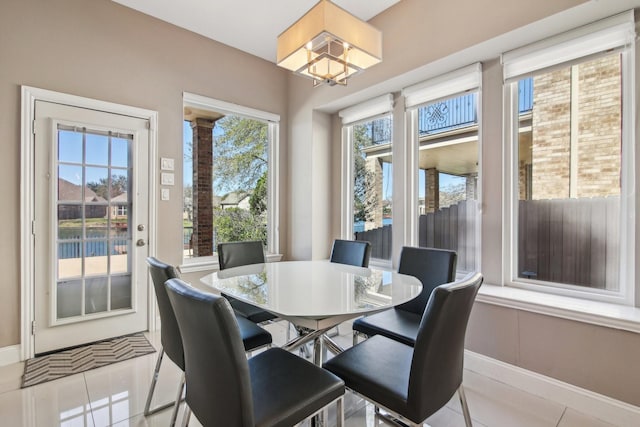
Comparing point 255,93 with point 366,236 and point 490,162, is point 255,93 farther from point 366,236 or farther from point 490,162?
point 490,162

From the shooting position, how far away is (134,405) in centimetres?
190

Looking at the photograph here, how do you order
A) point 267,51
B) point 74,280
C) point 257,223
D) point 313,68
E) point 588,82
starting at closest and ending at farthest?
1. point 313,68
2. point 588,82
3. point 74,280
4. point 267,51
5. point 257,223

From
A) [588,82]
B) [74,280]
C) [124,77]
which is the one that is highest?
[124,77]

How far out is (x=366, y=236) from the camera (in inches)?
143

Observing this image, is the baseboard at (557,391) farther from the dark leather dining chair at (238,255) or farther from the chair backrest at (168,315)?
the chair backrest at (168,315)

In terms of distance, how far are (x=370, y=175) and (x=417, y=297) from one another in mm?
1763

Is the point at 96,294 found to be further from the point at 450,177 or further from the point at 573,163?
the point at 573,163

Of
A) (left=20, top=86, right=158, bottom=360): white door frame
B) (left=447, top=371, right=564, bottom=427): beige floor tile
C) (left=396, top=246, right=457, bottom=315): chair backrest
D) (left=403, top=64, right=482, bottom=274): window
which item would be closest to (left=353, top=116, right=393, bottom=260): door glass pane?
(left=403, top=64, right=482, bottom=274): window

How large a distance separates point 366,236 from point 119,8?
3298mm

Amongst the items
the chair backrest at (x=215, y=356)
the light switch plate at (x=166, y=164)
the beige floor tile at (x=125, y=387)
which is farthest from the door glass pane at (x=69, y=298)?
the chair backrest at (x=215, y=356)

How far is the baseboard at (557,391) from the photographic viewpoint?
173 cm

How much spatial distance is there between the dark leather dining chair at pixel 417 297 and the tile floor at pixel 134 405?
47 cm

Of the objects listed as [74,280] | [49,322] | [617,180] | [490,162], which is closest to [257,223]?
[74,280]

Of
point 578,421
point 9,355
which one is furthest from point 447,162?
point 9,355
